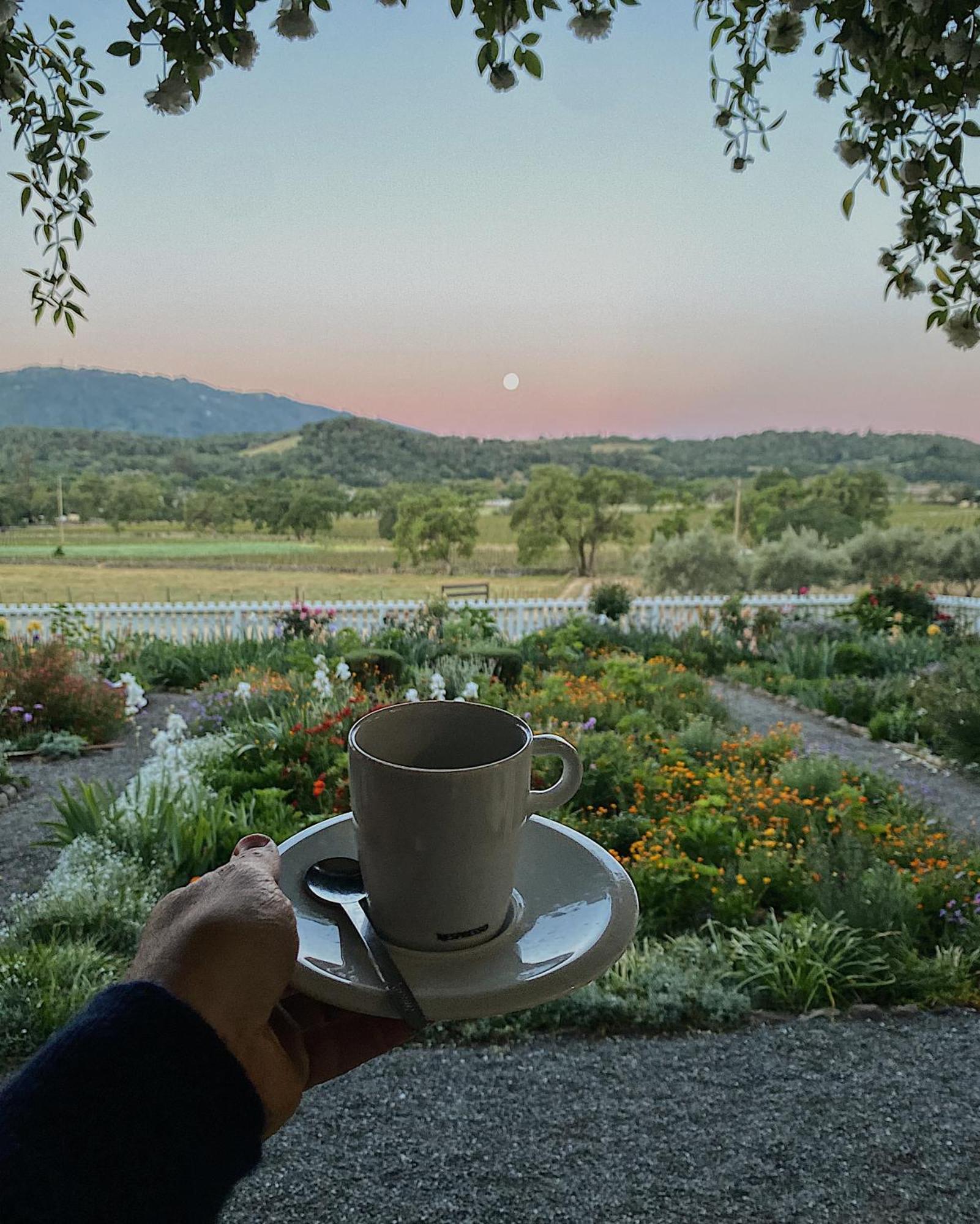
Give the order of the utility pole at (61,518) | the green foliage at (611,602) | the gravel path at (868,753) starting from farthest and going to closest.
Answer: the utility pole at (61,518), the green foliage at (611,602), the gravel path at (868,753)

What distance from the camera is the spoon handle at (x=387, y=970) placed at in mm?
560

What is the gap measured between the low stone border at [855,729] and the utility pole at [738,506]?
371 inches

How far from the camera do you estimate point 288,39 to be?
1120 millimetres

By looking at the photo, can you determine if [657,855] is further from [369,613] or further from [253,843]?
[369,613]

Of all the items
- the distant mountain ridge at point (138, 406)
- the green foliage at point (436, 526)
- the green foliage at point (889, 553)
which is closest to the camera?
the distant mountain ridge at point (138, 406)

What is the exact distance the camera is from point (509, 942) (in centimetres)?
67

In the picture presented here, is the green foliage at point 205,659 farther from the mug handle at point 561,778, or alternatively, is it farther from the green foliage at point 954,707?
Answer: the mug handle at point 561,778

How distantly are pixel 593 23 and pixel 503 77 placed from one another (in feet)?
0.74

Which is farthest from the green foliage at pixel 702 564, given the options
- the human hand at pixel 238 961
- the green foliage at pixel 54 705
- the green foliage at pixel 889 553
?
the human hand at pixel 238 961

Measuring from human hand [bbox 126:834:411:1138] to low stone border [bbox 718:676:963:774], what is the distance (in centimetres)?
454

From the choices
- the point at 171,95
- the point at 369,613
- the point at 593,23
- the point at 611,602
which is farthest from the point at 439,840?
the point at 369,613

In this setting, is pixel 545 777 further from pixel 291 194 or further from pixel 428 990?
pixel 291 194

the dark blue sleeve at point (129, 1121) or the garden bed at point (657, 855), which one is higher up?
the dark blue sleeve at point (129, 1121)

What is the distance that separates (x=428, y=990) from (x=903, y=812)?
3.28 m
